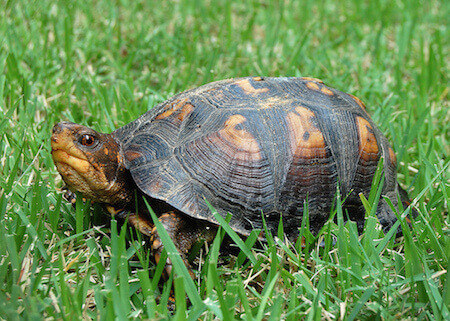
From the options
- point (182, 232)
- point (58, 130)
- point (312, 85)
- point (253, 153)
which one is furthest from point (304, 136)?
point (58, 130)

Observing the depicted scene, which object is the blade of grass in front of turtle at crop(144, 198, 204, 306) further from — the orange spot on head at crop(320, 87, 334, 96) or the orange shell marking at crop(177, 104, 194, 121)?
the orange spot on head at crop(320, 87, 334, 96)

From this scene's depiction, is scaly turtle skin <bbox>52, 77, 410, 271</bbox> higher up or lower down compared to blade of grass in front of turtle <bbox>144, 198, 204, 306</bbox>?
higher up

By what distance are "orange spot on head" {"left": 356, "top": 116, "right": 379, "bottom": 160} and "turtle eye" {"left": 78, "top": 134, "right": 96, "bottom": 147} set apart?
1202 mm

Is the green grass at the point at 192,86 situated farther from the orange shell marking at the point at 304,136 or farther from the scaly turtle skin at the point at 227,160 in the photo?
the orange shell marking at the point at 304,136

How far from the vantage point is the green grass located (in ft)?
4.71

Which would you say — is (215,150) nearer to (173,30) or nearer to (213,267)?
(213,267)

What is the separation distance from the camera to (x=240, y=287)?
141cm

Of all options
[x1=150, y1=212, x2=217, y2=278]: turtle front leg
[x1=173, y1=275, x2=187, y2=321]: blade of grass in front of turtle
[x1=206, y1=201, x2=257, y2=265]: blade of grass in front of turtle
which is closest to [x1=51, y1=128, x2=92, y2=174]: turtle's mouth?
[x1=150, y1=212, x2=217, y2=278]: turtle front leg

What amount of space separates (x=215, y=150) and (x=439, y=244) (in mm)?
969

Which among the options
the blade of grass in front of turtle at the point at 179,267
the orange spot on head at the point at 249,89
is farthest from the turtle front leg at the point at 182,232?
the orange spot on head at the point at 249,89

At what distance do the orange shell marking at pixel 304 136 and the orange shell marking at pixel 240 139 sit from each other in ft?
0.56

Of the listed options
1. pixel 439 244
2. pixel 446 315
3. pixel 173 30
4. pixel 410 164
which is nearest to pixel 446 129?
pixel 410 164

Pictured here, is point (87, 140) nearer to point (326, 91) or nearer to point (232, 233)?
point (232, 233)

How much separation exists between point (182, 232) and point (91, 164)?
0.46m
